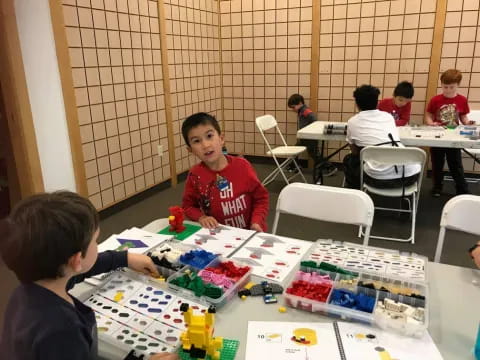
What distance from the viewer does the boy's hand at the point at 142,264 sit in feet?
4.04

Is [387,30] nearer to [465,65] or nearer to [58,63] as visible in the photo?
[465,65]

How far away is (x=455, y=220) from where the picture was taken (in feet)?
5.06

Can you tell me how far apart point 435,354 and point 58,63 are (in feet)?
9.88

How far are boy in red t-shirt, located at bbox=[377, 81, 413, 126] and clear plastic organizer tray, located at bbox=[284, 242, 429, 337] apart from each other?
3.22 meters

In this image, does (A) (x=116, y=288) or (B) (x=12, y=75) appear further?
(B) (x=12, y=75)

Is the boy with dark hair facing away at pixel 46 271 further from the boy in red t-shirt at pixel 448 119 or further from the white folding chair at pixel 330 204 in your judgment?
the boy in red t-shirt at pixel 448 119

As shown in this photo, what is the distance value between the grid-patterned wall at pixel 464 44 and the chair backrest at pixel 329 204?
Result: 3305mm

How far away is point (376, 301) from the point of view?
1042 millimetres

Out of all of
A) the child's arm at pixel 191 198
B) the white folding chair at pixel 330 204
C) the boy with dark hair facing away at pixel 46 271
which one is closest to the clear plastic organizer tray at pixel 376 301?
the boy with dark hair facing away at pixel 46 271

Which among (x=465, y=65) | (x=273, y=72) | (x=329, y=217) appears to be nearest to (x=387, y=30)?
(x=465, y=65)

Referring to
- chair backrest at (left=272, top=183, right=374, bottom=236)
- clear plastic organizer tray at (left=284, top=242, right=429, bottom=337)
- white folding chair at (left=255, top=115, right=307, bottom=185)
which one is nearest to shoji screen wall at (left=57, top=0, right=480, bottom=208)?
white folding chair at (left=255, top=115, right=307, bottom=185)

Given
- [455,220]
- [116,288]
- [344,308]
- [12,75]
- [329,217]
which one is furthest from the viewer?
[12,75]

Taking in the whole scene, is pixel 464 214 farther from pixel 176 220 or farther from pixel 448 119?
pixel 448 119

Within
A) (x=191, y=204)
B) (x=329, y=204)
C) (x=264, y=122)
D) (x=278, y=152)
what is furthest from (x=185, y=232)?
(x=264, y=122)
